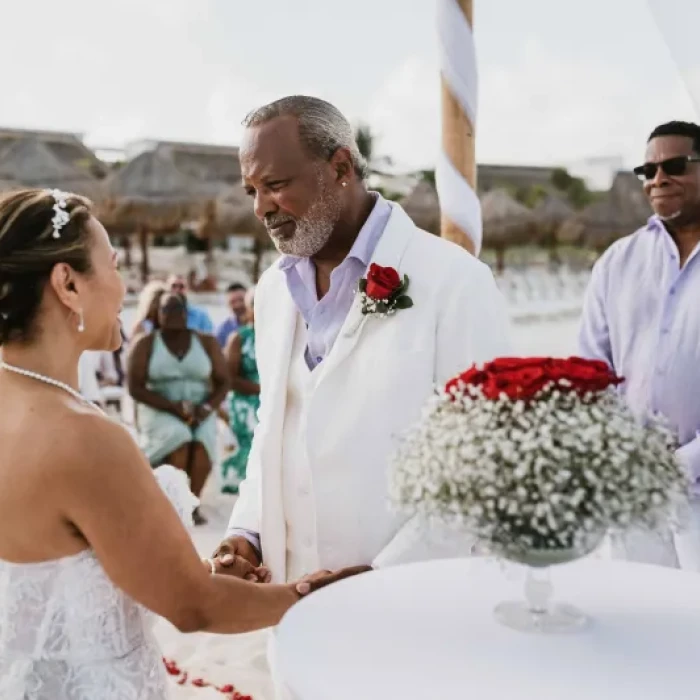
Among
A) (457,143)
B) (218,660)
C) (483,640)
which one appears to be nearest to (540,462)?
(483,640)

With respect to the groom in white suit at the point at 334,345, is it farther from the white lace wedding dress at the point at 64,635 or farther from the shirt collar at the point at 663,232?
the shirt collar at the point at 663,232

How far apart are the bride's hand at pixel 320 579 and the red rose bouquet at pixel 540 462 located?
Answer: 2.03ft

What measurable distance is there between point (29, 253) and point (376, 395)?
3.05 ft

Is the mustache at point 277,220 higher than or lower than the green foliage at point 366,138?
lower

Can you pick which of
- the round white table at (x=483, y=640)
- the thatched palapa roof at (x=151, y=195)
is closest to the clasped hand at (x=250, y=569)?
the round white table at (x=483, y=640)

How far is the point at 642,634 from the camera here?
5.57 ft

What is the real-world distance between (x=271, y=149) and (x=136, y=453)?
1.05 meters

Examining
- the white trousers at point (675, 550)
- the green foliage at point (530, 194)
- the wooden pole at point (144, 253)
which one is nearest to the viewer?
the white trousers at point (675, 550)

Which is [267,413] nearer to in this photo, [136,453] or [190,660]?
[136,453]

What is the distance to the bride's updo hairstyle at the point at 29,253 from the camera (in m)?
1.94

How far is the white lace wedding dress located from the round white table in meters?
0.45

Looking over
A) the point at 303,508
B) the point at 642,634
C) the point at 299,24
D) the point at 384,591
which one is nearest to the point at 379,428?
the point at 303,508

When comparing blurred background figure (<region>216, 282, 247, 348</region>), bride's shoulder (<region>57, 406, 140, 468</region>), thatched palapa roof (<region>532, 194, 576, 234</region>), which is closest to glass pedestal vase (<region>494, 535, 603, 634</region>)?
bride's shoulder (<region>57, 406, 140, 468</region>)

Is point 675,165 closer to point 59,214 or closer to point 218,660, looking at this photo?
point 59,214
